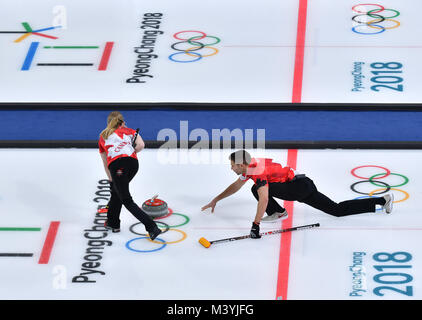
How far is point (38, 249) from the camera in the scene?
10.2 m

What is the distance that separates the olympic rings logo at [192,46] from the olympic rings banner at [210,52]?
0.05 feet

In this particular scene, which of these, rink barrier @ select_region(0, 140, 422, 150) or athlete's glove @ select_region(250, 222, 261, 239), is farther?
rink barrier @ select_region(0, 140, 422, 150)

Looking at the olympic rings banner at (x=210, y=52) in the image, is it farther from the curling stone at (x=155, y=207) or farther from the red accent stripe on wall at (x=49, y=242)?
the red accent stripe on wall at (x=49, y=242)

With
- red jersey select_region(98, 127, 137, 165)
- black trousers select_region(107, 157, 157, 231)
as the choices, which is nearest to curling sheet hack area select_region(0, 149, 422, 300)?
black trousers select_region(107, 157, 157, 231)

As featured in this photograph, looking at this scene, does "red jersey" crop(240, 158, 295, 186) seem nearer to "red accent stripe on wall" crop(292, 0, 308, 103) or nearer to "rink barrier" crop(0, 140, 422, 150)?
"rink barrier" crop(0, 140, 422, 150)

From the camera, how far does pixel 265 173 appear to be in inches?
402

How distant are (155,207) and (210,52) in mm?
4551

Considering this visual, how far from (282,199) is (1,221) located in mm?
2747

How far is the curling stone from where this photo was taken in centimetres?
1073

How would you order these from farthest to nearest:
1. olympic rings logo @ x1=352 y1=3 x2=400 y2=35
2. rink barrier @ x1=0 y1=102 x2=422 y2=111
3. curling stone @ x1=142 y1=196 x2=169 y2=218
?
olympic rings logo @ x1=352 y1=3 x2=400 y2=35 < rink barrier @ x1=0 y1=102 x2=422 y2=111 < curling stone @ x1=142 y1=196 x2=169 y2=218

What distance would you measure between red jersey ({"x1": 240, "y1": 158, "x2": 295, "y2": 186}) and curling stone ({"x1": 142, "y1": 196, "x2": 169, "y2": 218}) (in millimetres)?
955

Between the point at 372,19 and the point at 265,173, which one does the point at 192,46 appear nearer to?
the point at 372,19

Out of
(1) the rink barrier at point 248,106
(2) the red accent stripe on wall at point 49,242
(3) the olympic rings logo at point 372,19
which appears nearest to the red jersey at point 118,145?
(2) the red accent stripe on wall at point 49,242
